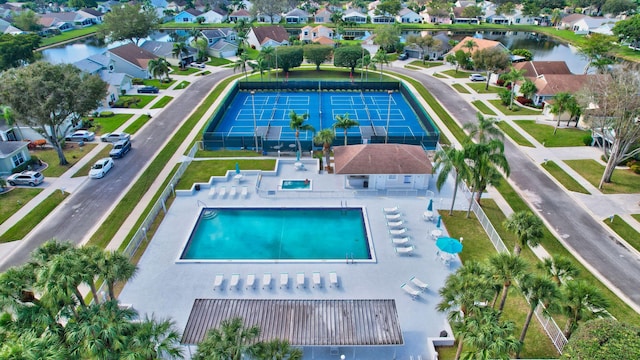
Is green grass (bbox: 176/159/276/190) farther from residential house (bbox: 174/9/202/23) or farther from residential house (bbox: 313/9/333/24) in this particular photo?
residential house (bbox: 174/9/202/23)

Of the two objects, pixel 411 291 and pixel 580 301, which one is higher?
pixel 580 301

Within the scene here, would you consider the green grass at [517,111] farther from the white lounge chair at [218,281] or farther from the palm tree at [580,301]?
the white lounge chair at [218,281]

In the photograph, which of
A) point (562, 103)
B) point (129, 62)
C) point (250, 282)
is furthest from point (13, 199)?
point (562, 103)

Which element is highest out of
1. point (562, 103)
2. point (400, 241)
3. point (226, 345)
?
point (562, 103)

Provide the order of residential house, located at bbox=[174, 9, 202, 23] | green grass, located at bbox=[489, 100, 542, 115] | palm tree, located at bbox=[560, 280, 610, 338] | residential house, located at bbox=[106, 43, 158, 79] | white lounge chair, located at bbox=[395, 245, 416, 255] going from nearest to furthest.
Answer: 1. palm tree, located at bbox=[560, 280, 610, 338]
2. white lounge chair, located at bbox=[395, 245, 416, 255]
3. green grass, located at bbox=[489, 100, 542, 115]
4. residential house, located at bbox=[106, 43, 158, 79]
5. residential house, located at bbox=[174, 9, 202, 23]

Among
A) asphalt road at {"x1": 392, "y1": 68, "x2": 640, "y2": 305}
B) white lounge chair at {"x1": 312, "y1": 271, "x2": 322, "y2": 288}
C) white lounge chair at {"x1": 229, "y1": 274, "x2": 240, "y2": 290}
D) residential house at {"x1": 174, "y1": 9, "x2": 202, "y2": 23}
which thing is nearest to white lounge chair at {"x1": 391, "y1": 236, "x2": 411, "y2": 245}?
white lounge chair at {"x1": 312, "y1": 271, "x2": 322, "y2": 288}

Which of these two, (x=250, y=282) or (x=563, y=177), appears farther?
(x=563, y=177)

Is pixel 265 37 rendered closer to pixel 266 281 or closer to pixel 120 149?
pixel 120 149
